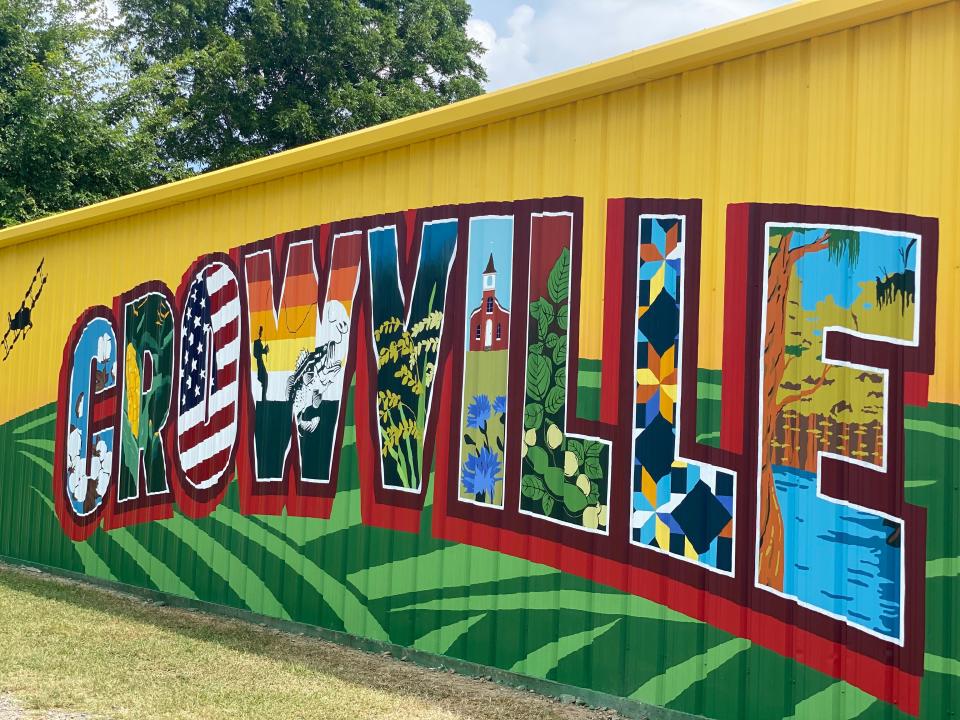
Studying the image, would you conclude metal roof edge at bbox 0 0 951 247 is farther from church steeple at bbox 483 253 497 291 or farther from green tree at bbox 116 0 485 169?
green tree at bbox 116 0 485 169

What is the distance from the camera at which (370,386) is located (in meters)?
7.80

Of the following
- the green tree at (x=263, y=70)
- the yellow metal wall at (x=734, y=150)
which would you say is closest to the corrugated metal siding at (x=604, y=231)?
the yellow metal wall at (x=734, y=150)

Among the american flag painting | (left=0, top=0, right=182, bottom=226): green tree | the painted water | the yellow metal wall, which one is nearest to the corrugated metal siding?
the yellow metal wall

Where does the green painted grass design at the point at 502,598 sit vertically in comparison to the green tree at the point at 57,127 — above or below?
below

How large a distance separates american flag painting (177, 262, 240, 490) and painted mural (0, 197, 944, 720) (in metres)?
0.03

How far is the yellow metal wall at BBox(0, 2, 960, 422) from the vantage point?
4.91m

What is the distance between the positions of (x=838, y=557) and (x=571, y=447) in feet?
5.60

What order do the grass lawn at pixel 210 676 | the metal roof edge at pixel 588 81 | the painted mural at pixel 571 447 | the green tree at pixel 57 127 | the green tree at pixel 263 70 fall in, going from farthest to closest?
1. the green tree at pixel 263 70
2. the green tree at pixel 57 127
3. the grass lawn at pixel 210 676
4. the metal roof edge at pixel 588 81
5. the painted mural at pixel 571 447

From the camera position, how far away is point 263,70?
31062 mm

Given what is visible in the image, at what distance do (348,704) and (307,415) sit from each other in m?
2.74

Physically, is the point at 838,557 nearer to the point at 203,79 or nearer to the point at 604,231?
the point at 604,231

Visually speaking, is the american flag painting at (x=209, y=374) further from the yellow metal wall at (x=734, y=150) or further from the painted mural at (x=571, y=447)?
the yellow metal wall at (x=734, y=150)

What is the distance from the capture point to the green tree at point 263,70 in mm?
29688

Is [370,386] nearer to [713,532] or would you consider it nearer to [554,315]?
[554,315]
